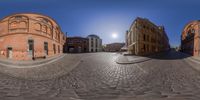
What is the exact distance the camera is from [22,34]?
15.5ft

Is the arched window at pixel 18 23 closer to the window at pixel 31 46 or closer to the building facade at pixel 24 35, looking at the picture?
the building facade at pixel 24 35

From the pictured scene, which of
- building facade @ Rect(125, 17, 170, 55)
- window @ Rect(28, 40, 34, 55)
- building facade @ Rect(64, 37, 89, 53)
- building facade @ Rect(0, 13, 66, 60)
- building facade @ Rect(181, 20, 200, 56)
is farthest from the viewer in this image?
building facade @ Rect(125, 17, 170, 55)

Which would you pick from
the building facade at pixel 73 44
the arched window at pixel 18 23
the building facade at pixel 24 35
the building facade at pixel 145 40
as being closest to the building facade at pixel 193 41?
the building facade at pixel 145 40

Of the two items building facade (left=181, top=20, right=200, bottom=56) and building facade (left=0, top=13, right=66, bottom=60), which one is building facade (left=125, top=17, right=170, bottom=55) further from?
building facade (left=0, top=13, right=66, bottom=60)

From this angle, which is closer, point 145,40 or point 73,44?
point 73,44

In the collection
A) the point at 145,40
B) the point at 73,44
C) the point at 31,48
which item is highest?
the point at 145,40

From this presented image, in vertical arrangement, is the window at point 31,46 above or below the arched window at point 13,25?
below

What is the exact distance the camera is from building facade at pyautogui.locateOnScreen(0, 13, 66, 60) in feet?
15.0

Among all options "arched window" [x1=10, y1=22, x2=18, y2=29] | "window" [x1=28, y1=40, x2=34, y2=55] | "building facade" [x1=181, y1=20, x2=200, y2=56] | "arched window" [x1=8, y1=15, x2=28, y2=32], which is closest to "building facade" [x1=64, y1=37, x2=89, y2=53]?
"window" [x1=28, y1=40, x2=34, y2=55]

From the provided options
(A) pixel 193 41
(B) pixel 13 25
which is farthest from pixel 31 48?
(A) pixel 193 41

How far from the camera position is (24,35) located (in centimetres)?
467

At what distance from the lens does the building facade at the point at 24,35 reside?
15.0 feet

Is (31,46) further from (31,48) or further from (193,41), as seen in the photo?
(193,41)

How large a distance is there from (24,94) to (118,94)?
2720mm
